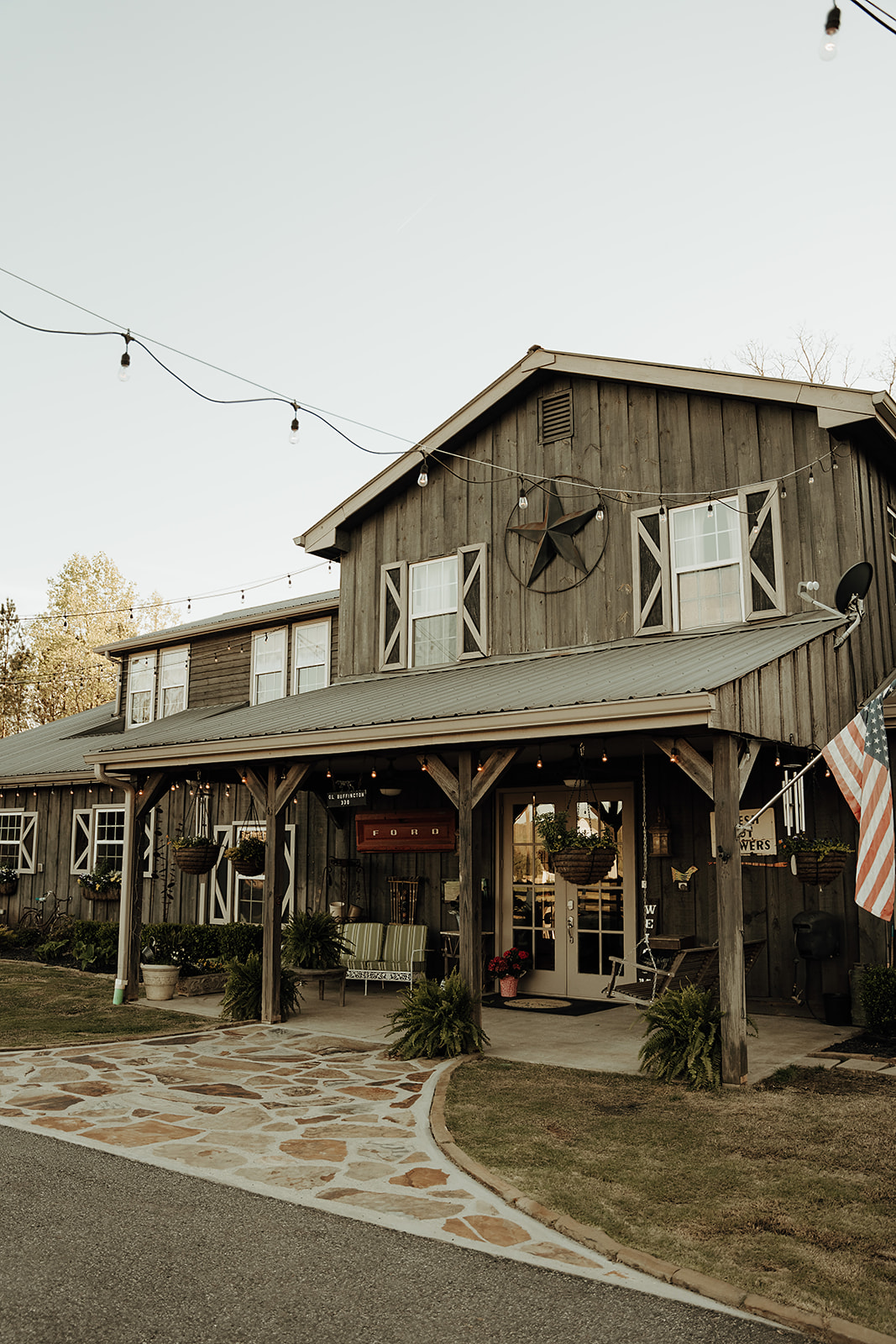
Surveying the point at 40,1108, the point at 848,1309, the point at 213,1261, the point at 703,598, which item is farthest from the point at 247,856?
the point at 848,1309

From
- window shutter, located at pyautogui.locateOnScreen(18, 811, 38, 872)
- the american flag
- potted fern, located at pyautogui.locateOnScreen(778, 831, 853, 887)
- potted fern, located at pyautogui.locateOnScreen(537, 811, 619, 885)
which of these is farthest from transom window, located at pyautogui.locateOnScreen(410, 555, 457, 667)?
window shutter, located at pyautogui.locateOnScreen(18, 811, 38, 872)

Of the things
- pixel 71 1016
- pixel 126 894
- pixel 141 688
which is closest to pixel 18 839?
pixel 141 688

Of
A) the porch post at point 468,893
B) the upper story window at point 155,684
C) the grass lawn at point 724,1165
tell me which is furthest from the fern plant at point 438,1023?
the upper story window at point 155,684

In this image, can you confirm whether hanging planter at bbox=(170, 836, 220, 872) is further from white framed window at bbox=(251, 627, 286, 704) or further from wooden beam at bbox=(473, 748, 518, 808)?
white framed window at bbox=(251, 627, 286, 704)

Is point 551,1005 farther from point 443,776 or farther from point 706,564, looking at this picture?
point 706,564

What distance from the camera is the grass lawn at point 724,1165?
3.97 metres

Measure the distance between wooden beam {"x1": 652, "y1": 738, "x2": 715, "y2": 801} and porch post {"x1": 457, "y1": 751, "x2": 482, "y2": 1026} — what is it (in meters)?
1.97

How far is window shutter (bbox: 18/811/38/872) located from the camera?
1912 cm

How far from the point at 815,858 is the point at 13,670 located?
3235 cm

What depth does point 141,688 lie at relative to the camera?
1917cm

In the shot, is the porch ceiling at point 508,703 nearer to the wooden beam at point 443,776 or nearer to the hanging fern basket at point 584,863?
the wooden beam at point 443,776

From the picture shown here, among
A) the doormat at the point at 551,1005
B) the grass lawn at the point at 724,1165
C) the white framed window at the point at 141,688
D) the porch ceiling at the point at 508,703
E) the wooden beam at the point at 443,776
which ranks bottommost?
the doormat at the point at 551,1005

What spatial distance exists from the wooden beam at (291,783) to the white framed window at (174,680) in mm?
8931

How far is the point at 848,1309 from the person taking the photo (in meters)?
3.57
